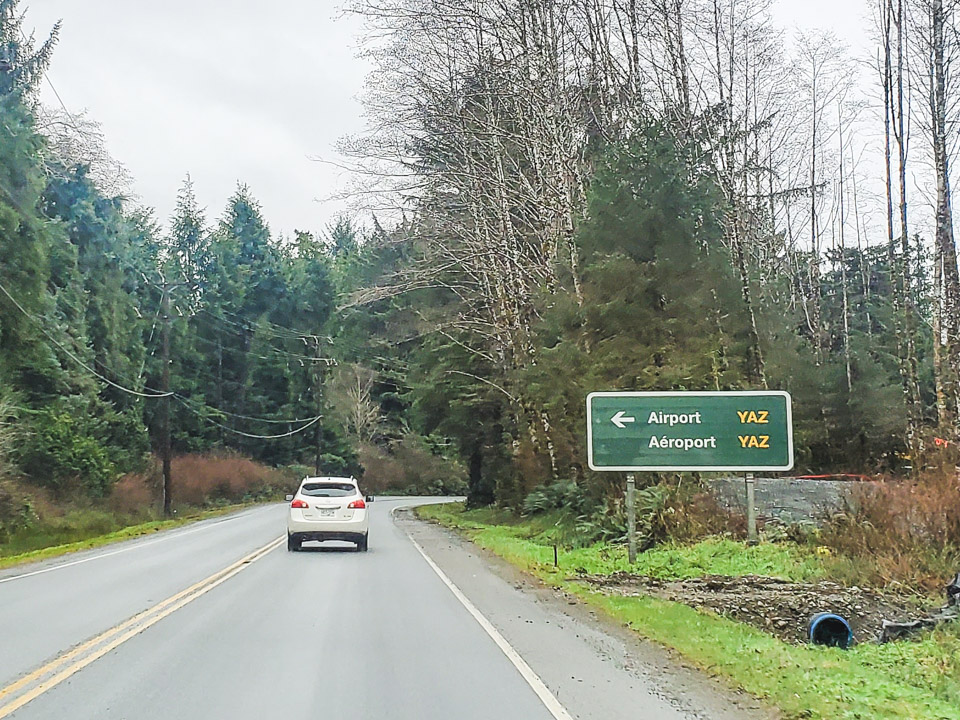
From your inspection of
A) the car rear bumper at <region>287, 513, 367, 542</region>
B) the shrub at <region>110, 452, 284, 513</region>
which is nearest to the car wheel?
the car rear bumper at <region>287, 513, 367, 542</region>

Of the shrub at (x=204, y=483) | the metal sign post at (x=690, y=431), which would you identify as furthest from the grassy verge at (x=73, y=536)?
the metal sign post at (x=690, y=431)

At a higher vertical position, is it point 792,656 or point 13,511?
point 792,656

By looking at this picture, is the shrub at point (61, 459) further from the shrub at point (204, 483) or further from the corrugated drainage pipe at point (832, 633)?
the corrugated drainage pipe at point (832, 633)

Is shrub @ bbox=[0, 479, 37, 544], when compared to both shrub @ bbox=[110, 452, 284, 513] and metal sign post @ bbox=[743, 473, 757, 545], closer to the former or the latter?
shrub @ bbox=[110, 452, 284, 513]

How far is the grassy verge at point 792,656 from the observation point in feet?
27.0

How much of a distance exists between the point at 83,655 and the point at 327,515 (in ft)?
45.9

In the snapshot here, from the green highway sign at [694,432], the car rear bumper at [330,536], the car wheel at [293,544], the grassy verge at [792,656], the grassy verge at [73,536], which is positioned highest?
the green highway sign at [694,432]

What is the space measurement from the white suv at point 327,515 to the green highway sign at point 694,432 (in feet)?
23.2

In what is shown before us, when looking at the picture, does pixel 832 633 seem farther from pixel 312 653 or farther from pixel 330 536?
pixel 330 536

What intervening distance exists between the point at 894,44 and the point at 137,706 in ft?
85.1

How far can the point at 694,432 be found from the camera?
19594 millimetres

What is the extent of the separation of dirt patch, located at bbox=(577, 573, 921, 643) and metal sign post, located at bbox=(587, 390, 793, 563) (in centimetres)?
321

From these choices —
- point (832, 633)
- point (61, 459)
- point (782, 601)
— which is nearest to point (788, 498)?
point (782, 601)

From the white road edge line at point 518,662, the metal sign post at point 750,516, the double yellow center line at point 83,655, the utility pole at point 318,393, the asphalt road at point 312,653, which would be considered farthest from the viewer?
the utility pole at point 318,393
